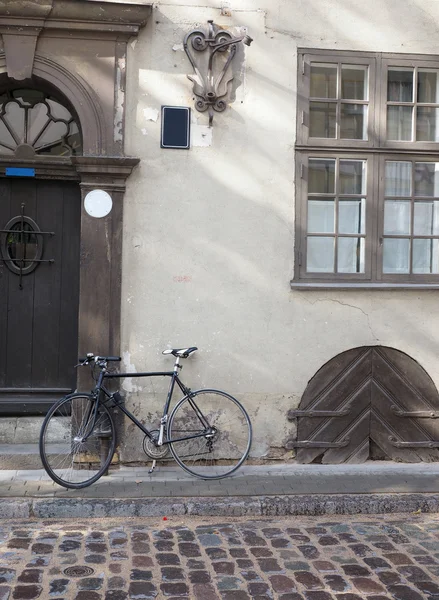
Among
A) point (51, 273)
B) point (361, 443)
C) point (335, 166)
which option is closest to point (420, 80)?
point (335, 166)

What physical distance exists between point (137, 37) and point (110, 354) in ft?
9.52

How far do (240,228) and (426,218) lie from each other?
74.4 inches

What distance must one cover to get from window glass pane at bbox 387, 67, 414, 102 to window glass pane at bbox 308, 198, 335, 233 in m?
1.18

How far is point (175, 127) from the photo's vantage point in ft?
23.0

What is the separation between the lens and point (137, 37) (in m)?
6.95

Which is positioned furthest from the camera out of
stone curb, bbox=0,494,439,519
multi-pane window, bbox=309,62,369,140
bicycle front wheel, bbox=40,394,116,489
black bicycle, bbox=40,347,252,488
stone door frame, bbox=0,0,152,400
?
multi-pane window, bbox=309,62,369,140

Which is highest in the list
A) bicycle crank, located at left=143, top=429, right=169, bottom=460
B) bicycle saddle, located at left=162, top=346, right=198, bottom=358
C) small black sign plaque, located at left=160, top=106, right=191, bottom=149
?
small black sign plaque, located at left=160, top=106, right=191, bottom=149

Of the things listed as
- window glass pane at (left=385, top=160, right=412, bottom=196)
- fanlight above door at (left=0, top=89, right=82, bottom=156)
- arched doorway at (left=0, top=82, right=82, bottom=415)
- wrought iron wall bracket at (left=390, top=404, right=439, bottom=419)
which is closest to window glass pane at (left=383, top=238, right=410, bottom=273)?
window glass pane at (left=385, top=160, right=412, bottom=196)

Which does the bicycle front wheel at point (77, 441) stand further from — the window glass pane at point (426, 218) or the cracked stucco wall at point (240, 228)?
the window glass pane at point (426, 218)

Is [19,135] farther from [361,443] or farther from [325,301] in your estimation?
[361,443]

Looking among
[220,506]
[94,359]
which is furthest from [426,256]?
[94,359]

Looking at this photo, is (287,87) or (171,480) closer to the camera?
(171,480)

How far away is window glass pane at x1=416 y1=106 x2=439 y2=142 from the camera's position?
293 inches

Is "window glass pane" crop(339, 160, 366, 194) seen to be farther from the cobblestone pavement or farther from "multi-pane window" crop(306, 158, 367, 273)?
the cobblestone pavement
